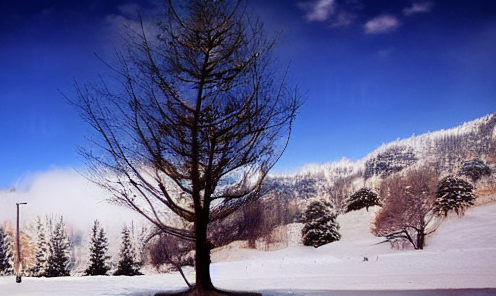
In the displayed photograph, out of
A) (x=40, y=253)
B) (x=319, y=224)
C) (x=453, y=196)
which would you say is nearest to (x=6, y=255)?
(x=40, y=253)

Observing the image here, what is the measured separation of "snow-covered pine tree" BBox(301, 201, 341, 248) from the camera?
685 cm

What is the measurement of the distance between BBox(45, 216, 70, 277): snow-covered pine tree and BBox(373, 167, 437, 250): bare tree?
3.99 meters

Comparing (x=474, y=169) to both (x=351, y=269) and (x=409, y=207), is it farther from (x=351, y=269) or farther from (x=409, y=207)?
(x=351, y=269)

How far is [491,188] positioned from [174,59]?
4086mm

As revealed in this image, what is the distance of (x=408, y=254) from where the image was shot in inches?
266

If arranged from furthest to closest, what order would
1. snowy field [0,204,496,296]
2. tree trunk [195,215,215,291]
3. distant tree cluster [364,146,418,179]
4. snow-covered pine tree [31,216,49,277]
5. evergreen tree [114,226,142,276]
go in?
evergreen tree [114,226,142,276] < snow-covered pine tree [31,216,49,277] < distant tree cluster [364,146,418,179] < snowy field [0,204,496,296] < tree trunk [195,215,215,291]

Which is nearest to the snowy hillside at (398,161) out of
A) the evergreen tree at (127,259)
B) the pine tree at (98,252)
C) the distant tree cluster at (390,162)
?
the distant tree cluster at (390,162)

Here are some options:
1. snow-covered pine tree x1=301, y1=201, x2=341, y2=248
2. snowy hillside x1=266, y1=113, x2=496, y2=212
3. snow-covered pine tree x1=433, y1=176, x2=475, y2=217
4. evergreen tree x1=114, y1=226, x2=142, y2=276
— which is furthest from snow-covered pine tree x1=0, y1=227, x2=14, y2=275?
snow-covered pine tree x1=433, y1=176, x2=475, y2=217

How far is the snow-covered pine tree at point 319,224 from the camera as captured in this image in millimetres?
6852

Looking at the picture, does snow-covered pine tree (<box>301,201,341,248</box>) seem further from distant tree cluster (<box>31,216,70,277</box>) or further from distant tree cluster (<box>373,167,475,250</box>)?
distant tree cluster (<box>31,216,70,277</box>)

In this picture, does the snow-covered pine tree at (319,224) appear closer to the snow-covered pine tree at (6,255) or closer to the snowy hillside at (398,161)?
the snowy hillside at (398,161)

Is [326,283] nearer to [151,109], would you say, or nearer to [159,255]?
[159,255]

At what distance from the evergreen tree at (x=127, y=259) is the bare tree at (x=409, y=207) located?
121 inches

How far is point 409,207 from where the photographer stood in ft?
22.5
